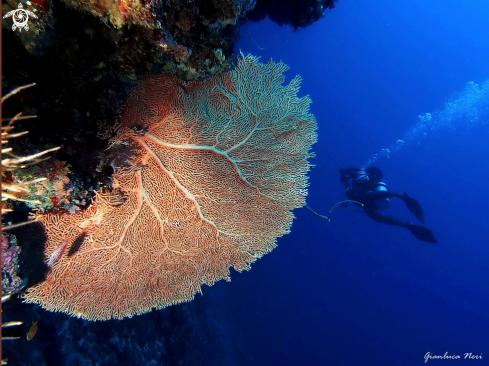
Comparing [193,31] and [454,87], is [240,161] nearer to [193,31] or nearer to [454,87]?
[193,31]

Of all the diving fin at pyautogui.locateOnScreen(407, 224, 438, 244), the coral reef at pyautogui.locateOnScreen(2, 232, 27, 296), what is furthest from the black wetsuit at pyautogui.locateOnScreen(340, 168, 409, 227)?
the coral reef at pyautogui.locateOnScreen(2, 232, 27, 296)

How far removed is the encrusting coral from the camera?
10.6ft

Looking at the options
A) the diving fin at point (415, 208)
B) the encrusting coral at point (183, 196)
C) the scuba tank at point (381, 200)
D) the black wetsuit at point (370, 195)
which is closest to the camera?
the encrusting coral at point (183, 196)

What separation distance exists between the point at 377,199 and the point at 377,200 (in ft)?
0.53

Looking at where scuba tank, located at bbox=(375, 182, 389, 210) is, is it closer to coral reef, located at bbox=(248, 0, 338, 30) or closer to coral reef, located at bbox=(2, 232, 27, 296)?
coral reef, located at bbox=(248, 0, 338, 30)

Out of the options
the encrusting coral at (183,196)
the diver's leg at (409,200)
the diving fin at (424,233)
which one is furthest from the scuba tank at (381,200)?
the encrusting coral at (183,196)

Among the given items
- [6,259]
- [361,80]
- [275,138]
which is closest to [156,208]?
[6,259]

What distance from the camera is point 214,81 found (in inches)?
131

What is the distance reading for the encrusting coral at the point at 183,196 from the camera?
3246 mm

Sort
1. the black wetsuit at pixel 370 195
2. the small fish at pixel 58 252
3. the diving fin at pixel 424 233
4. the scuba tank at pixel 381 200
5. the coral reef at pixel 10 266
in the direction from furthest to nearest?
the scuba tank at pixel 381 200 < the black wetsuit at pixel 370 195 < the diving fin at pixel 424 233 < the small fish at pixel 58 252 < the coral reef at pixel 10 266

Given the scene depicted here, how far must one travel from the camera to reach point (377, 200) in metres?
12.6

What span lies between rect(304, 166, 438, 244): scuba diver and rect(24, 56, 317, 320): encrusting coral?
27.7 feet

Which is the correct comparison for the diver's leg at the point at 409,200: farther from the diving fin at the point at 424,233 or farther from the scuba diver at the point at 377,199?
the diving fin at the point at 424,233

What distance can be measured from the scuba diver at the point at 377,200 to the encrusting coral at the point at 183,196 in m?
8.44
